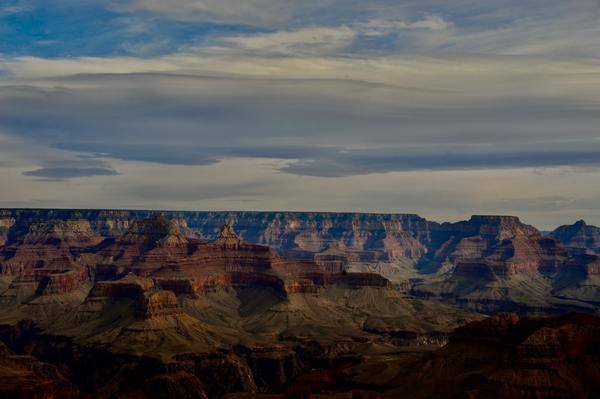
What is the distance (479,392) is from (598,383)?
26.2 meters

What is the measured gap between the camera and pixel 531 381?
195875 millimetres

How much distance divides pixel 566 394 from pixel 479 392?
60.8ft

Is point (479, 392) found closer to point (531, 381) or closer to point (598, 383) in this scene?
point (531, 381)

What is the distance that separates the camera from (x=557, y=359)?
7869 inches

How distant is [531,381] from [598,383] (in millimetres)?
14982

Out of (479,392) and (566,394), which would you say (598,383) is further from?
(479,392)

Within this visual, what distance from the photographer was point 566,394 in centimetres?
19312

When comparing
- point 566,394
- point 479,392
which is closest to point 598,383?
point 566,394

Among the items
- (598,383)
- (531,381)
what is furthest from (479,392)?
(598,383)

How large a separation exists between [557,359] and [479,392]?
1948 cm

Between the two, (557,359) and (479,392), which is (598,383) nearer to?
(557,359)

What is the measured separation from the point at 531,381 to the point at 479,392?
11.6 m
